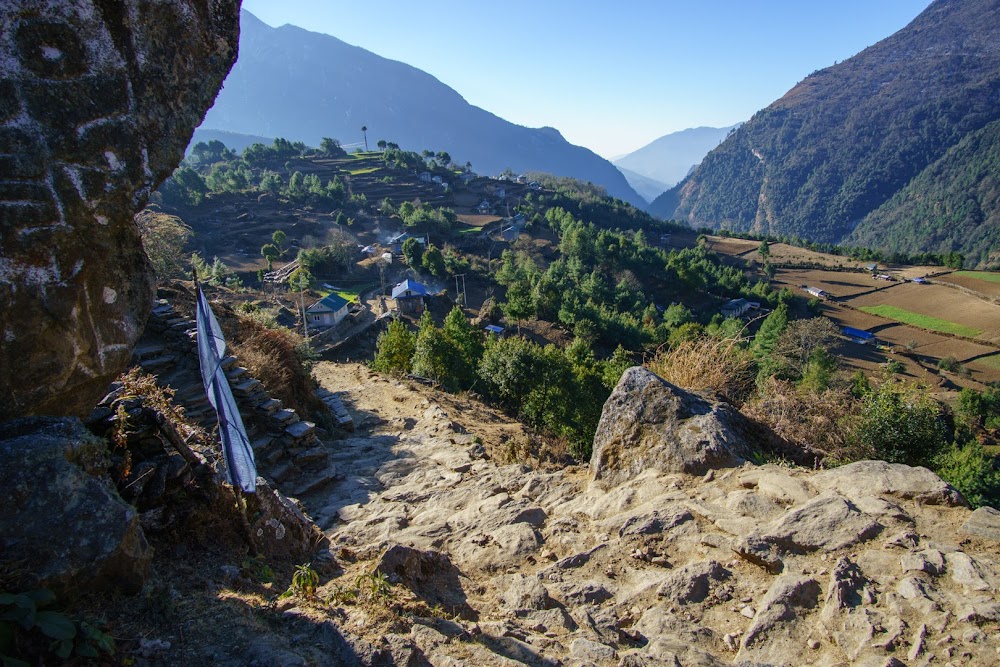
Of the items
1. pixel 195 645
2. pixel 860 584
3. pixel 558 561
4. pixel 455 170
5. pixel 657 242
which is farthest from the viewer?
pixel 455 170

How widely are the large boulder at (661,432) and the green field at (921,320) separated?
238 feet

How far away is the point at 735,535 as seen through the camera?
472 centimetres

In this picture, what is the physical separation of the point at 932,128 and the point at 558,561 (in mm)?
251576

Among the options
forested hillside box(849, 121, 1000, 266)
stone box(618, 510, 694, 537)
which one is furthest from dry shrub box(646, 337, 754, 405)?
forested hillside box(849, 121, 1000, 266)

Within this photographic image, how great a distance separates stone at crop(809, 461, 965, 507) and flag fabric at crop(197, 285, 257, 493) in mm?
5778

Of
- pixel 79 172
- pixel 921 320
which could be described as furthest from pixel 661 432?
pixel 921 320

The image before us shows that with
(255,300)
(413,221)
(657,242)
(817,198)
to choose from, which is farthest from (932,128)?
(255,300)

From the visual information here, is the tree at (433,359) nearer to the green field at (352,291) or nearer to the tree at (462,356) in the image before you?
the tree at (462,356)

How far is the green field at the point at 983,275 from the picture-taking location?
78500mm

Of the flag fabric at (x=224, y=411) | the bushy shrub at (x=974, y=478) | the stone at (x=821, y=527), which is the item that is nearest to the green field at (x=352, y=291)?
the flag fabric at (x=224, y=411)

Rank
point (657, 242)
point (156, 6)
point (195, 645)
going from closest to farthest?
point (195, 645) < point (156, 6) < point (657, 242)

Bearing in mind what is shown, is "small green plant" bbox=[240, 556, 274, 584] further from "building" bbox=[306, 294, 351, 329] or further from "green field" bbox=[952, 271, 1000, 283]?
"green field" bbox=[952, 271, 1000, 283]

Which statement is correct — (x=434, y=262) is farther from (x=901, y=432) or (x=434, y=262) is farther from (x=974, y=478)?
(x=901, y=432)

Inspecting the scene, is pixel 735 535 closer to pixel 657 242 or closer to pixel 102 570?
pixel 102 570
